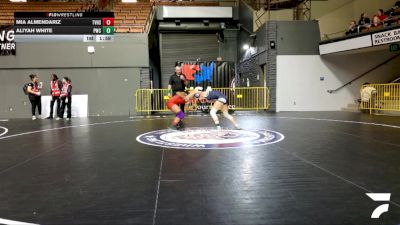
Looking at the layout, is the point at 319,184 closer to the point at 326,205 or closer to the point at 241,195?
the point at 326,205

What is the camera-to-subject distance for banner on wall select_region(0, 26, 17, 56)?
16.8m

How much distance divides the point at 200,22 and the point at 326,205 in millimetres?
21100

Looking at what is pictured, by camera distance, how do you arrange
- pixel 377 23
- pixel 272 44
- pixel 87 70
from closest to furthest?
pixel 377 23 < pixel 87 70 < pixel 272 44

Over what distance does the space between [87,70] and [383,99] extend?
1390cm

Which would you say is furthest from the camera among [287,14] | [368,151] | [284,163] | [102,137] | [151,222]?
[287,14]

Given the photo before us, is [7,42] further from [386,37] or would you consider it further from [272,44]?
[386,37]

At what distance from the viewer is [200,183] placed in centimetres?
419

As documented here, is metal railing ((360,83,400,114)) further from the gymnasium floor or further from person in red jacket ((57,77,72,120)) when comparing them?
person in red jacket ((57,77,72,120))

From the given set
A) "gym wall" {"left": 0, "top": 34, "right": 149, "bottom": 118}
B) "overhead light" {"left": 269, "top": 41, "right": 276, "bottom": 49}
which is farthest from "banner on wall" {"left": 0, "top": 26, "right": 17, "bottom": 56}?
"overhead light" {"left": 269, "top": 41, "right": 276, "bottom": 49}

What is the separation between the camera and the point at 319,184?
410 cm

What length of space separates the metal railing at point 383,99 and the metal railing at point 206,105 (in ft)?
15.4

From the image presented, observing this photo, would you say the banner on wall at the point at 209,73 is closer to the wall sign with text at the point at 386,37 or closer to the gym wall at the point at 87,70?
the gym wall at the point at 87,70

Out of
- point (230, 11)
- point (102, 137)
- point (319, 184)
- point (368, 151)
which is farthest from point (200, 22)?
point (319, 184)
